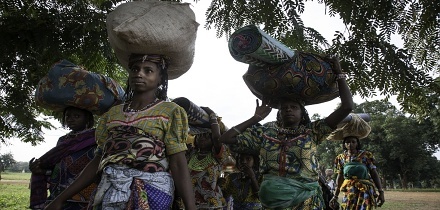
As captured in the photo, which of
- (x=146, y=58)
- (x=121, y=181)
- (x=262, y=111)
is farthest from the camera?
(x=262, y=111)

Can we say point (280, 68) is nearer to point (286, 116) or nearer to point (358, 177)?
point (286, 116)

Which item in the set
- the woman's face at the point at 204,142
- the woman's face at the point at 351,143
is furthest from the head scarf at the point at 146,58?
the woman's face at the point at 351,143

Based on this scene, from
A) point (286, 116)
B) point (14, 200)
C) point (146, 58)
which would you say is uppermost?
point (146, 58)

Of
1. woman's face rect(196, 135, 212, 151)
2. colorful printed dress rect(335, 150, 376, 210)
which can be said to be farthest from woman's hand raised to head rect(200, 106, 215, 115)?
colorful printed dress rect(335, 150, 376, 210)

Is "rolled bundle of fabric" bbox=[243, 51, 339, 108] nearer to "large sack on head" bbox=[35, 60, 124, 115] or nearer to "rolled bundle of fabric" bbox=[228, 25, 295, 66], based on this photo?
"rolled bundle of fabric" bbox=[228, 25, 295, 66]

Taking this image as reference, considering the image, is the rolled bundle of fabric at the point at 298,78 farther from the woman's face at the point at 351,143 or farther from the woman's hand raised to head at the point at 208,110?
the woman's face at the point at 351,143

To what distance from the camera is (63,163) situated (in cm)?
382

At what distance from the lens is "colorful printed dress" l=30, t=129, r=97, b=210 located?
3795mm

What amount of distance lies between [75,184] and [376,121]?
5087 centimetres

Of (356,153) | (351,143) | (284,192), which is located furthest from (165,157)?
(356,153)

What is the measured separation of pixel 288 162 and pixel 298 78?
2.23 feet

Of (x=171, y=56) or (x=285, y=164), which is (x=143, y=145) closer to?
(x=171, y=56)

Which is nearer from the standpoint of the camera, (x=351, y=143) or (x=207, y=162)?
(x=207, y=162)

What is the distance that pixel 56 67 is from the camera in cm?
388
